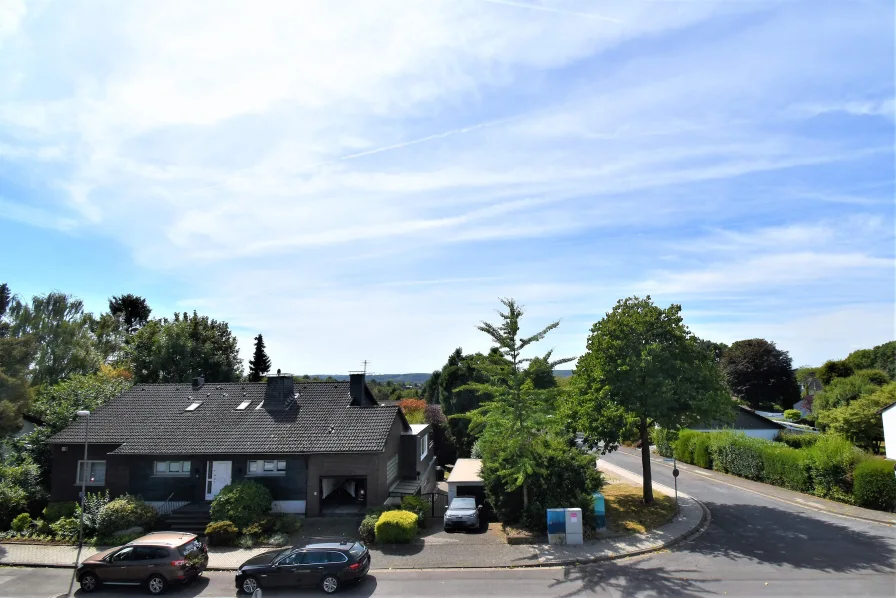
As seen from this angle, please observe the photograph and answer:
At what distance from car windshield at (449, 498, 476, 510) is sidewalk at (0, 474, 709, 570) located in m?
1.52

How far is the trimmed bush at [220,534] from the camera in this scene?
880 inches

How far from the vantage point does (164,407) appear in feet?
99.6

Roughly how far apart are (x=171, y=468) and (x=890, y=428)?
145ft

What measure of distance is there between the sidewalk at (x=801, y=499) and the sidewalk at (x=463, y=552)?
28.9 ft

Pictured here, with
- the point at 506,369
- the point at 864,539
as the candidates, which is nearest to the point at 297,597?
the point at 506,369

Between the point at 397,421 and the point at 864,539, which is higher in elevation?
the point at 397,421

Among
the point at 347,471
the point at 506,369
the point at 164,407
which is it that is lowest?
the point at 347,471

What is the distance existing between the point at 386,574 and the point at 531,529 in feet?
22.5

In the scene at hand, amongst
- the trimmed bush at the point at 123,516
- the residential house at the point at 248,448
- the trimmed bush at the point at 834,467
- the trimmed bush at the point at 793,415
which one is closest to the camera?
the trimmed bush at the point at 123,516

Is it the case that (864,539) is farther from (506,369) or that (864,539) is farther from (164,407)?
(164,407)

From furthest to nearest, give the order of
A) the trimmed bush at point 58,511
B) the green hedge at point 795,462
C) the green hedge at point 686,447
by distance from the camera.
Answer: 1. the green hedge at point 686,447
2. the green hedge at point 795,462
3. the trimmed bush at point 58,511

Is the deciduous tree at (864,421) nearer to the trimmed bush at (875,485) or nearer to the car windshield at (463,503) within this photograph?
the trimmed bush at (875,485)

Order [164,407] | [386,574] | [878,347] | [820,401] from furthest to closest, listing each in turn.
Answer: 1. [878,347]
2. [820,401]
3. [164,407]
4. [386,574]

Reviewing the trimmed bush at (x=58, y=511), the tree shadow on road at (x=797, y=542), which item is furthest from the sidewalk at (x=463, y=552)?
the trimmed bush at (x=58, y=511)
